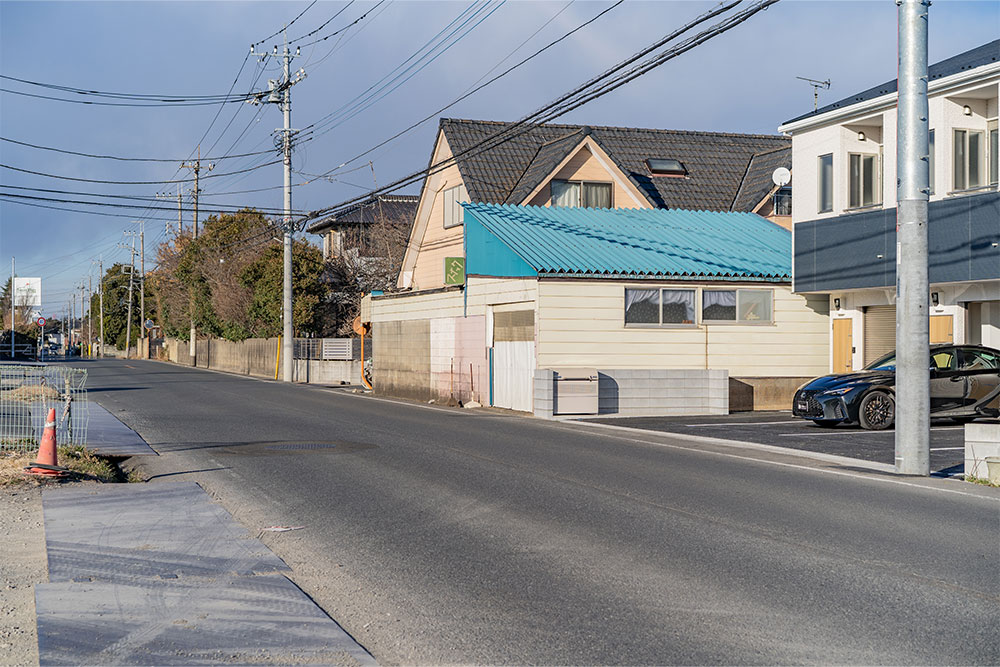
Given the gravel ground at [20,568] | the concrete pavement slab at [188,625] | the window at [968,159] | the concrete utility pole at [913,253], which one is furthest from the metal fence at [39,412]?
the window at [968,159]

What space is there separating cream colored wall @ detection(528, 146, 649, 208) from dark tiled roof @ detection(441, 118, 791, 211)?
441mm

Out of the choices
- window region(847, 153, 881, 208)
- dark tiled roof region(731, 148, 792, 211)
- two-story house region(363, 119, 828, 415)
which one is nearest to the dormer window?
dark tiled roof region(731, 148, 792, 211)

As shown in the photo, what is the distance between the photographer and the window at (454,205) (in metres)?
36.0

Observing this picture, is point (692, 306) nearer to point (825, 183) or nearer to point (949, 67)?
point (825, 183)

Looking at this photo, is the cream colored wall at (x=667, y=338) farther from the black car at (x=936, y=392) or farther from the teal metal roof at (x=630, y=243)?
the black car at (x=936, y=392)

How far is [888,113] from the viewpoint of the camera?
2284 centimetres

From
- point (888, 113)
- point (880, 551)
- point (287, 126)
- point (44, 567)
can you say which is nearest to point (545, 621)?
point (880, 551)

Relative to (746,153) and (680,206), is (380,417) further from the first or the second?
(746,153)

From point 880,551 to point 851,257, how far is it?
17.2 meters

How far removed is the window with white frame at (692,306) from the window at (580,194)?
10.2m

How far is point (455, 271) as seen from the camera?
29328 mm

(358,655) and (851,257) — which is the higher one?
(851,257)

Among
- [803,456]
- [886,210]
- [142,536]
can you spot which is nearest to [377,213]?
[886,210]

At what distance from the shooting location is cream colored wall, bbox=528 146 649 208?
35031mm
